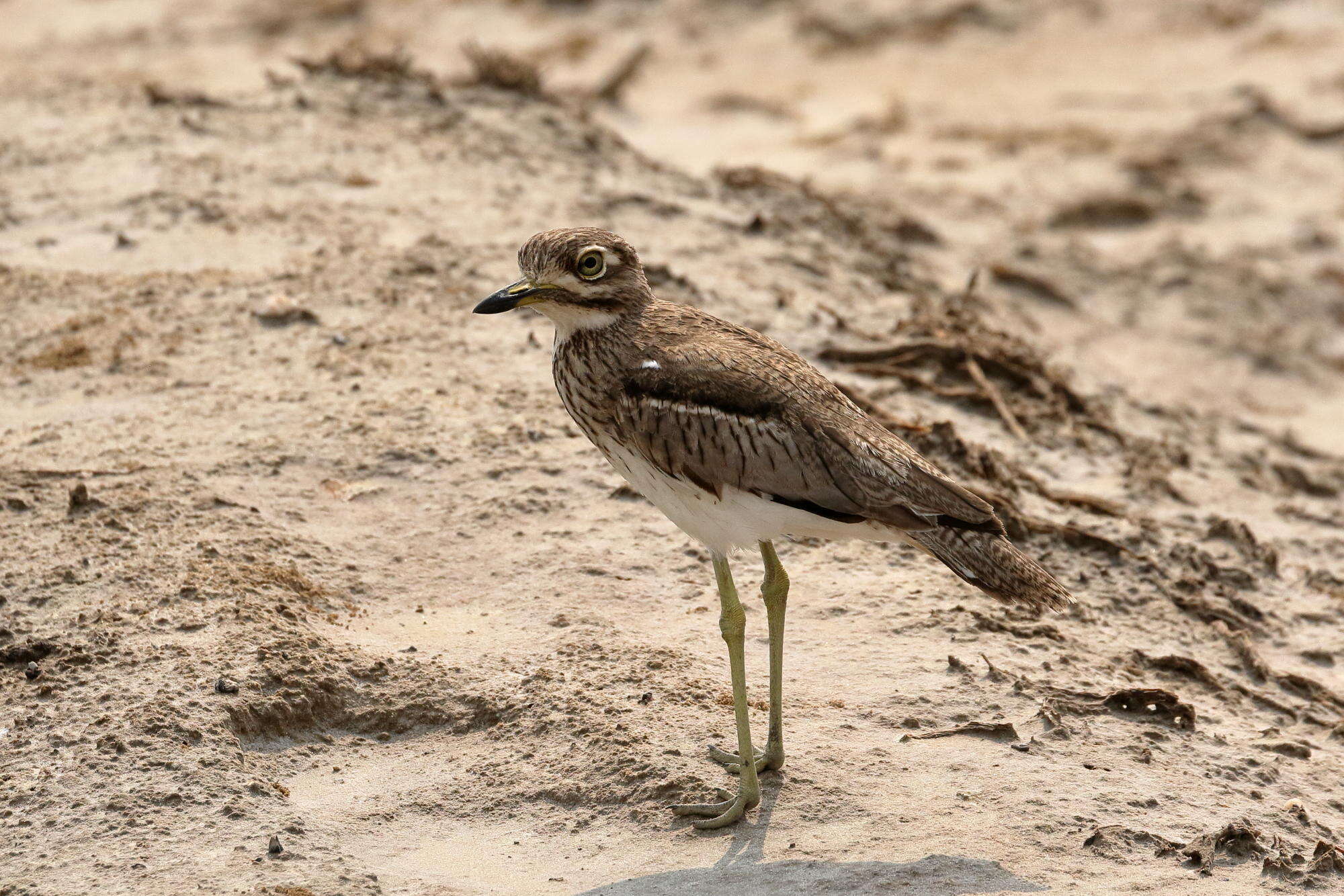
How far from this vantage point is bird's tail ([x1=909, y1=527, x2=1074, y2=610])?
3.80 m

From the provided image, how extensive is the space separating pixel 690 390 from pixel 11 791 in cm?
193

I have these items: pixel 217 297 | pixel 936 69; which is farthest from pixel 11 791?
pixel 936 69

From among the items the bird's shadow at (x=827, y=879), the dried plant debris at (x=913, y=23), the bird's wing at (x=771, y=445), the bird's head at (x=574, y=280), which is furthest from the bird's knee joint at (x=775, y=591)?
the dried plant debris at (x=913, y=23)

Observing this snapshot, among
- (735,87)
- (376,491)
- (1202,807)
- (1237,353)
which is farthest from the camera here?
(735,87)

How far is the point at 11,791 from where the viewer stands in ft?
12.4

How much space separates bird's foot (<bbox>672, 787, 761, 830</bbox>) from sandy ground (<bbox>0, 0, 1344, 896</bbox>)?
0.14 ft

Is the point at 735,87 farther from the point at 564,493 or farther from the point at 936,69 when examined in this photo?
the point at 564,493

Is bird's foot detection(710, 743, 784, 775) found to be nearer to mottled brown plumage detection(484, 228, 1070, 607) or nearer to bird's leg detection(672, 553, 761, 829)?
bird's leg detection(672, 553, 761, 829)

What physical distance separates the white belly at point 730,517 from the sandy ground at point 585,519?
59 cm

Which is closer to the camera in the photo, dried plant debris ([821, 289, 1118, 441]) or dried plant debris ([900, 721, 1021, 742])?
dried plant debris ([900, 721, 1021, 742])

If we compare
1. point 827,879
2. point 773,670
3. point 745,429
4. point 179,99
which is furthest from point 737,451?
point 179,99

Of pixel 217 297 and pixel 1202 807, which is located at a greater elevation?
pixel 217 297

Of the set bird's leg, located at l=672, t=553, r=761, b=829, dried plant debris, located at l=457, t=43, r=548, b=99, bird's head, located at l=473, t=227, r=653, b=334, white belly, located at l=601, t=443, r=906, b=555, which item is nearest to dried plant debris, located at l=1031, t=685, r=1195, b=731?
white belly, located at l=601, t=443, r=906, b=555

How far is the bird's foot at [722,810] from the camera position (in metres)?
3.83
